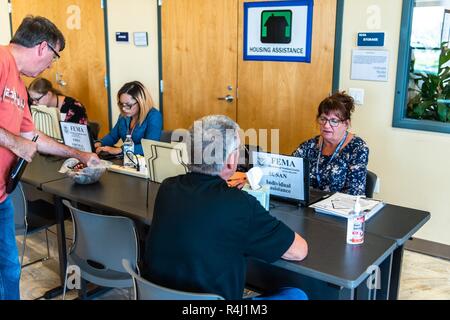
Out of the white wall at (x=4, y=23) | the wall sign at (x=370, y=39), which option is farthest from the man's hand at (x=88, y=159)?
the white wall at (x=4, y=23)

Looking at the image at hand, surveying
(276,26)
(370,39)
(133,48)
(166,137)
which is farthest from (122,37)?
(370,39)

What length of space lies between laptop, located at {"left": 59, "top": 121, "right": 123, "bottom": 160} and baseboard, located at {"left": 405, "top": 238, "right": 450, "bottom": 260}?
7.51 feet

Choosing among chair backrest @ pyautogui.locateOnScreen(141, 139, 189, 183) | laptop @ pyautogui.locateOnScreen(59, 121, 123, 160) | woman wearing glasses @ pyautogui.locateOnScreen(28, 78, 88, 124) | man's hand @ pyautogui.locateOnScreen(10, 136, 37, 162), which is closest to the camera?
man's hand @ pyautogui.locateOnScreen(10, 136, 37, 162)

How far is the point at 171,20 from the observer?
4.71 m

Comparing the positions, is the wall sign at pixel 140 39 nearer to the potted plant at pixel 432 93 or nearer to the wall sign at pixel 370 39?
the wall sign at pixel 370 39

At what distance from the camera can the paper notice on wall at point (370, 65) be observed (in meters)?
3.50

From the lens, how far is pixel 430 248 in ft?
11.5

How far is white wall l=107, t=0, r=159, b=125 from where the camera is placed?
491 centimetres

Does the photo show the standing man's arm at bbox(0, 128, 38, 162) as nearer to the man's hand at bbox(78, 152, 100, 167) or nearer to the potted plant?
the man's hand at bbox(78, 152, 100, 167)

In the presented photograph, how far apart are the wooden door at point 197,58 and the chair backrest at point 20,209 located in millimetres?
2255

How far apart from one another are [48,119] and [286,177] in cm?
206

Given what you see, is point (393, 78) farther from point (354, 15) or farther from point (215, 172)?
point (215, 172)

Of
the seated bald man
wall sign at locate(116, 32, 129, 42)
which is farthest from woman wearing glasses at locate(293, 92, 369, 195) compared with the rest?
wall sign at locate(116, 32, 129, 42)

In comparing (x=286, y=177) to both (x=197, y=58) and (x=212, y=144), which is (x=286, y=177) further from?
(x=197, y=58)
